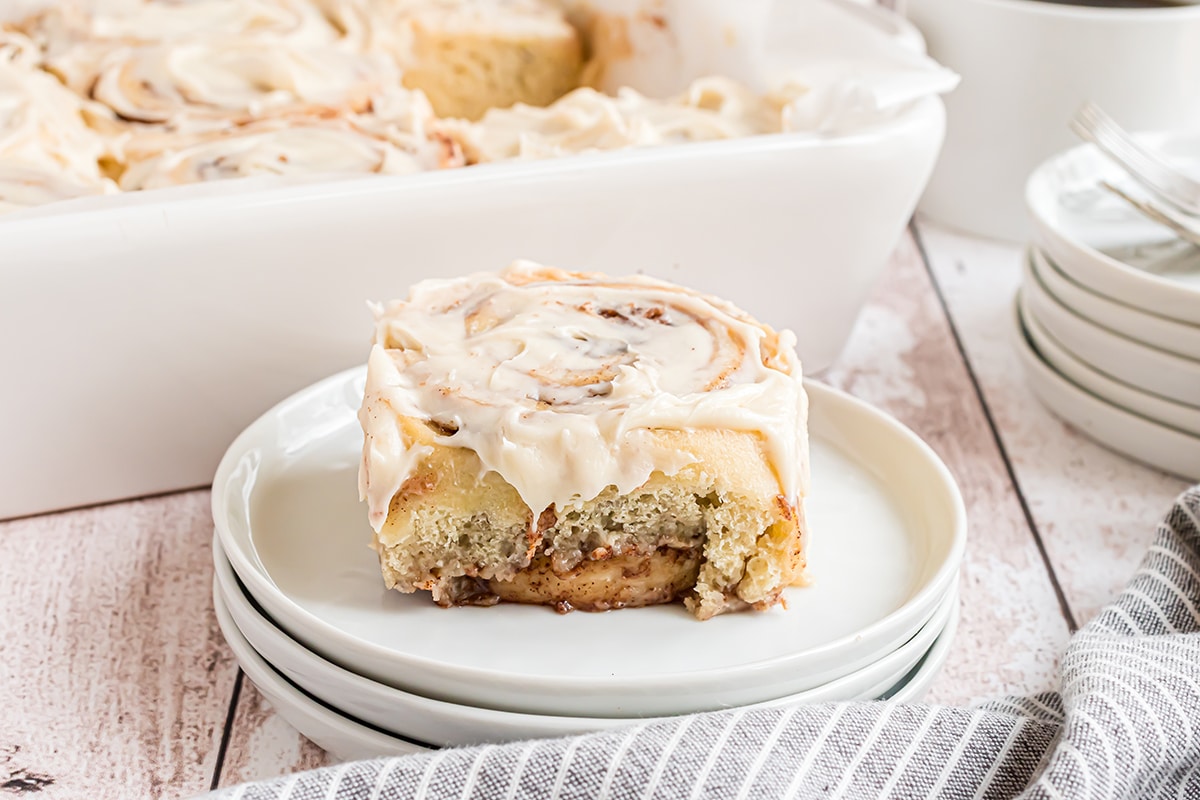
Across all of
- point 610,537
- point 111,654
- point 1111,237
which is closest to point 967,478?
point 1111,237

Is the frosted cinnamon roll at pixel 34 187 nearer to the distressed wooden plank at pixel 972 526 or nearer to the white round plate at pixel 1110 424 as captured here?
the distressed wooden plank at pixel 972 526

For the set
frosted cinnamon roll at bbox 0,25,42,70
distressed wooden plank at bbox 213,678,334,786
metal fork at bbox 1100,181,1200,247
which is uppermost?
metal fork at bbox 1100,181,1200,247

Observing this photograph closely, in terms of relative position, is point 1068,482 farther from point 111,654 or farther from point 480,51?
point 480,51

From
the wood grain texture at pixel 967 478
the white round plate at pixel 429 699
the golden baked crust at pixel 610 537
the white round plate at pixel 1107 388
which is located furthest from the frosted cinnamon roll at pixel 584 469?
the white round plate at pixel 1107 388

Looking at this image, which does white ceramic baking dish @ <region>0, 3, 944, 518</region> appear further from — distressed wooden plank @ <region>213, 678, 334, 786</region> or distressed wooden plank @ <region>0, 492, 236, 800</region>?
distressed wooden plank @ <region>213, 678, 334, 786</region>

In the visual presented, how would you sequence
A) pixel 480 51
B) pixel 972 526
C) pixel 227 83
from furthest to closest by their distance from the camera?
pixel 480 51 → pixel 227 83 → pixel 972 526

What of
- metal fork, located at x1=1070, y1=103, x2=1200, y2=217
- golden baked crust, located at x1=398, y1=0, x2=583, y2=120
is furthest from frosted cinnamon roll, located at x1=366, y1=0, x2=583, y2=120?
metal fork, located at x1=1070, y1=103, x2=1200, y2=217

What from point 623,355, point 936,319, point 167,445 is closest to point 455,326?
point 623,355
